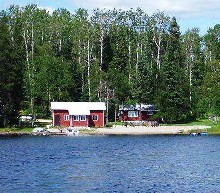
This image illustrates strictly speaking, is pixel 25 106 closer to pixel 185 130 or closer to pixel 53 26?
pixel 185 130

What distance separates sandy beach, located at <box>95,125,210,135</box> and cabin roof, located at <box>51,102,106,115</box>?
5556 mm

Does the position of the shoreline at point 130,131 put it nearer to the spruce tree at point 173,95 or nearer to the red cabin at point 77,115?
the red cabin at point 77,115

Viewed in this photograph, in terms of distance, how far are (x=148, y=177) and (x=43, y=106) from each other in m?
69.2

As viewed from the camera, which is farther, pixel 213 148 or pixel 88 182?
pixel 213 148

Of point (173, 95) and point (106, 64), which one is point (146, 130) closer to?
point (173, 95)

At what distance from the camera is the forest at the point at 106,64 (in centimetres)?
10869

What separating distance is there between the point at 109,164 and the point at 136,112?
187 ft

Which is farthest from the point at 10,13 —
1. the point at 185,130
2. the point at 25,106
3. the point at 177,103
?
the point at 185,130

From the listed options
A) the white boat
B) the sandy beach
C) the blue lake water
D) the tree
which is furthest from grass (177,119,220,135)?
the tree

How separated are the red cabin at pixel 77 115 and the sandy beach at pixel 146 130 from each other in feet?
14.4

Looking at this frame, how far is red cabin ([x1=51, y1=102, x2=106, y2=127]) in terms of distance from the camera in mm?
104750

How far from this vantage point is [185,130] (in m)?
98.8

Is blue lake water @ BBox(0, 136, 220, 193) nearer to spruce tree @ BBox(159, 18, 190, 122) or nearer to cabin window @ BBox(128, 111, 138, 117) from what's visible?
spruce tree @ BBox(159, 18, 190, 122)

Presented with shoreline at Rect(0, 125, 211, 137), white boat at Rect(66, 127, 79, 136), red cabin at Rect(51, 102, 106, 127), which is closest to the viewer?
shoreline at Rect(0, 125, 211, 137)
